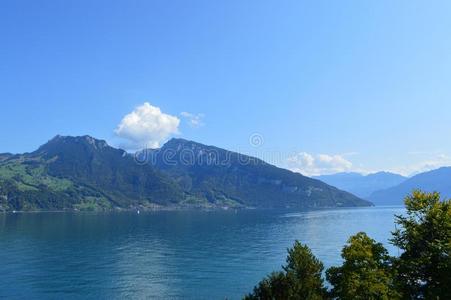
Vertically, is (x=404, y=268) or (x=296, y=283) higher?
(x=404, y=268)

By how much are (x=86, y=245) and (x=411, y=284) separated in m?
171

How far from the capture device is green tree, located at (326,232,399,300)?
4090cm

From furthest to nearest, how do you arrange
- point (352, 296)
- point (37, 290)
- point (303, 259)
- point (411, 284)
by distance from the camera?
1. point (37, 290)
2. point (303, 259)
3. point (411, 284)
4. point (352, 296)

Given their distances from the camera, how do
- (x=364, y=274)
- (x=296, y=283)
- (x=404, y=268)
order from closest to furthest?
1. (x=364, y=274)
2. (x=404, y=268)
3. (x=296, y=283)

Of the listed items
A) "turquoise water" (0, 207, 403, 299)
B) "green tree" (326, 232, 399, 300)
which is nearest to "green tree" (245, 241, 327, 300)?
"green tree" (326, 232, 399, 300)


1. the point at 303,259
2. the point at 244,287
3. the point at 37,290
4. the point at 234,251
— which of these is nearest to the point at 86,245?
the point at 234,251

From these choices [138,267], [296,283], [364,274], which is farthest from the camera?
[138,267]

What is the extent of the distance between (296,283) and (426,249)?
48.2 feet

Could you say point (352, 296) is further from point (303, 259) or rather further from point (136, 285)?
point (136, 285)

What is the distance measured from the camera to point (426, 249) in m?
44.0

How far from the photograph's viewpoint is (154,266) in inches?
5536

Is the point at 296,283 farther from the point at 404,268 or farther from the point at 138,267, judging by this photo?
the point at 138,267

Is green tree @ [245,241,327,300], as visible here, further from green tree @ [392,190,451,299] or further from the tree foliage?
green tree @ [392,190,451,299]

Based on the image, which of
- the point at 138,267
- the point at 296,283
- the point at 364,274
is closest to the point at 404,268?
the point at 364,274
